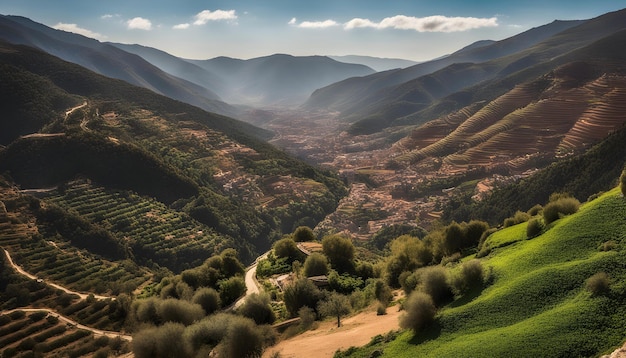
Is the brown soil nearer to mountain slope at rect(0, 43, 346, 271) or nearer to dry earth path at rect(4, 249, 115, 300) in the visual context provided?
dry earth path at rect(4, 249, 115, 300)

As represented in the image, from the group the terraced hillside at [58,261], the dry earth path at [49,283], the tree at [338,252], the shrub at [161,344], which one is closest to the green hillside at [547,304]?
the shrub at [161,344]

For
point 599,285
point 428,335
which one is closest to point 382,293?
point 428,335

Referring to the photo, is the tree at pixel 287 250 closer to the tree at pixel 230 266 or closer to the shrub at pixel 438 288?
the tree at pixel 230 266

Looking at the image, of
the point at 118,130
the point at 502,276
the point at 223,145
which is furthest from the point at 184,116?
the point at 502,276

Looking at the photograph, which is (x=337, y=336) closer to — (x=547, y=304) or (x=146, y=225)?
(x=547, y=304)

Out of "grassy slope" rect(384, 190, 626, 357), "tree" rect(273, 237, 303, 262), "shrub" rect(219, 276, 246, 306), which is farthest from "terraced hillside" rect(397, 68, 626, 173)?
"grassy slope" rect(384, 190, 626, 357)
